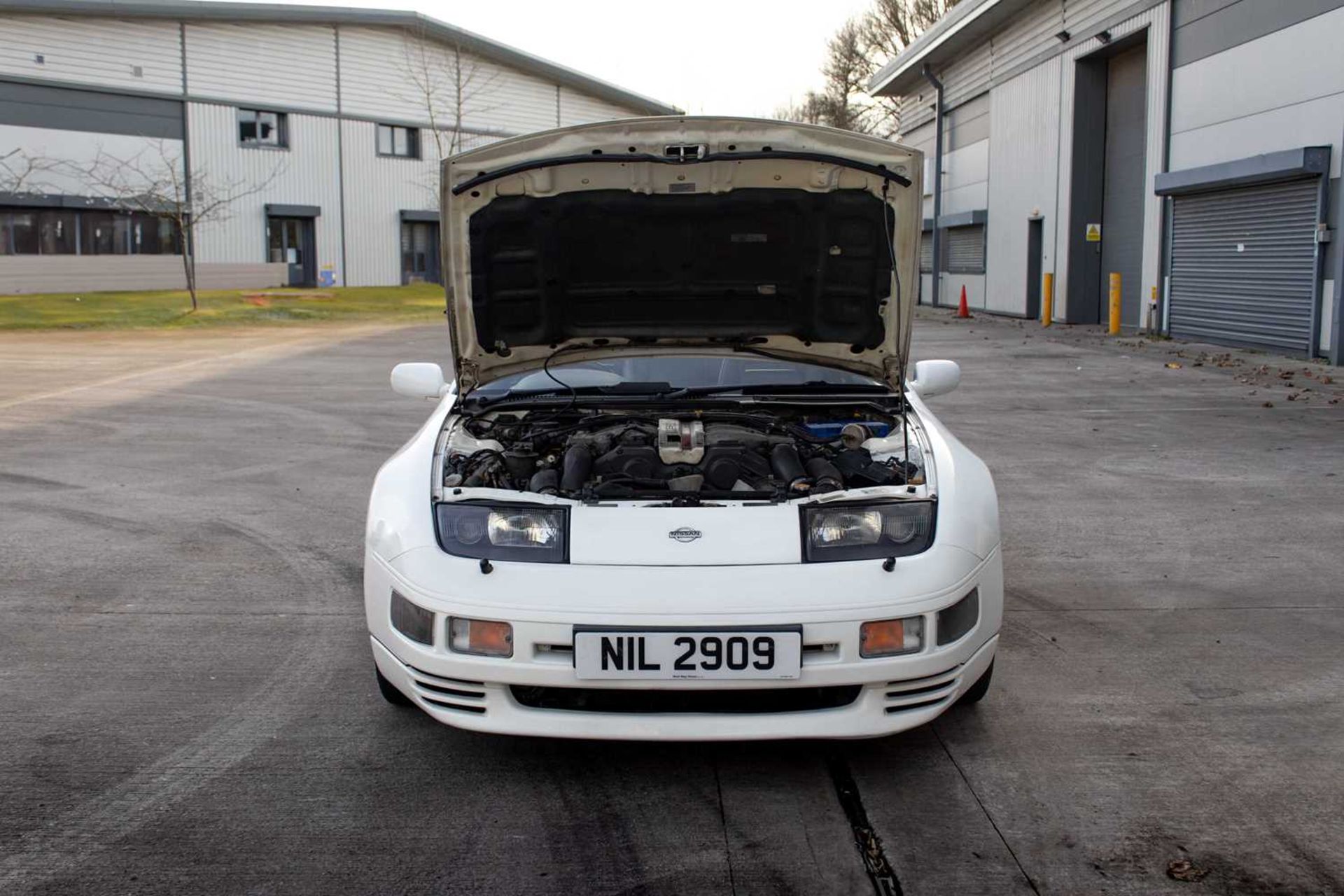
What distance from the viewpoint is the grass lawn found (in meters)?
26.4

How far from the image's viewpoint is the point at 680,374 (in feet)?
16.3

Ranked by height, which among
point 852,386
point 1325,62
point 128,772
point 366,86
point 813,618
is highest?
point 366,86

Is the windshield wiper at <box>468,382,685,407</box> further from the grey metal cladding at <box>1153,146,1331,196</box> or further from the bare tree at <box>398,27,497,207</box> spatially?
the bare tree at <box>398,27,497,207</box>

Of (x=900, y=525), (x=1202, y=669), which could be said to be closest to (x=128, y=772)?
(x=900, y=525)

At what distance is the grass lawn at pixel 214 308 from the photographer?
26.4m

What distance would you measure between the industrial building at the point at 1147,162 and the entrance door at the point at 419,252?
1866 cm

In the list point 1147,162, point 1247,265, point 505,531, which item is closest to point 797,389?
point 505,531

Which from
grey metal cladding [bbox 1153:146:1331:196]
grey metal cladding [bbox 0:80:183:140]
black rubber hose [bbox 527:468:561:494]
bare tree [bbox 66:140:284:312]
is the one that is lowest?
black rubber hose [bbox 527:468:561:494]

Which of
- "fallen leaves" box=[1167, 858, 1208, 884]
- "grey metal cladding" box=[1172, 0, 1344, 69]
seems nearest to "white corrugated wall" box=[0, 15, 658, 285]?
"grey metal cladding" box=[1172, 0, 1344, 69]

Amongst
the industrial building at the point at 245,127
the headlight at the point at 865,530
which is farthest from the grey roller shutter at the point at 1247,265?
the industrial building at the point at 245,127

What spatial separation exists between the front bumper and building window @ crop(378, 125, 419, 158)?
42.4 metres

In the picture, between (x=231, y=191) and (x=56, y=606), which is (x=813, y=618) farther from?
(x=231, y=191)

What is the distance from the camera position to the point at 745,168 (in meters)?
4.46

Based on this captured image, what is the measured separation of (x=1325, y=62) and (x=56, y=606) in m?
16.1
